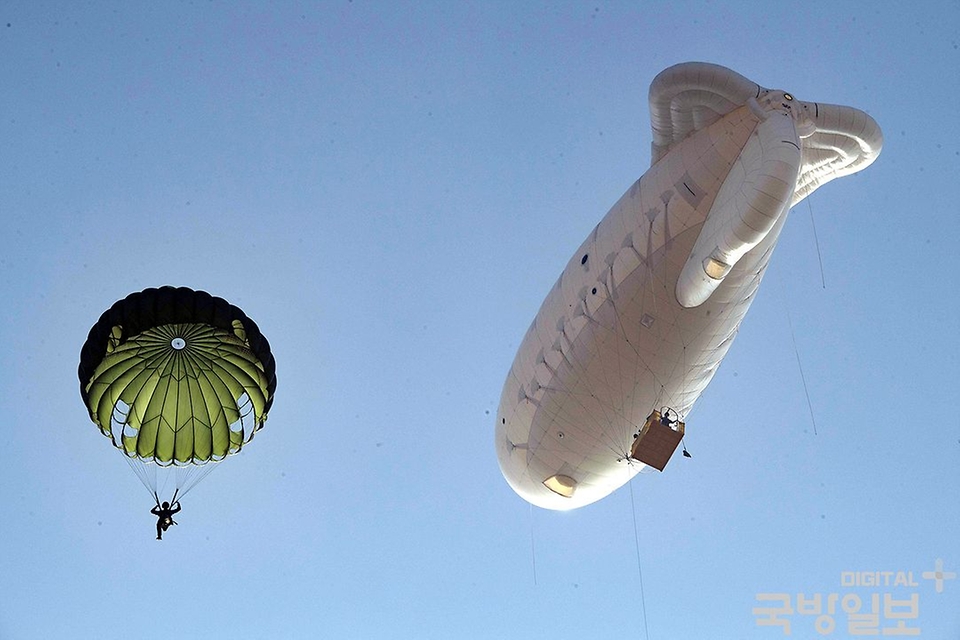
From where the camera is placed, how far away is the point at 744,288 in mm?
23141

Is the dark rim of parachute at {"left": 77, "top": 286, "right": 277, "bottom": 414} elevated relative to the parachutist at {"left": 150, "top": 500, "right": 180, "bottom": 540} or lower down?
elevated

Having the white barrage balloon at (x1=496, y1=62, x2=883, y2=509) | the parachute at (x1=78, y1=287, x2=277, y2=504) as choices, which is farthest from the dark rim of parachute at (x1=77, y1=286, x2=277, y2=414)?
the white barrage balloon at (x1=496, y1=62, x2=883, y2=509)

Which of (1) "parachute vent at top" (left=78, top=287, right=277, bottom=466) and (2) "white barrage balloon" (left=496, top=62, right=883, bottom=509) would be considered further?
(1) "parachute vent at top" (left=78, top=287, right=277, bottom=466)

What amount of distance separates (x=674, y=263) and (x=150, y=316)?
12022 millimetres

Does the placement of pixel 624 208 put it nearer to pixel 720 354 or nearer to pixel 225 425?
pixel 720 354

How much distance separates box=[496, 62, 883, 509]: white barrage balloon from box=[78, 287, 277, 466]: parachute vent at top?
687 cm

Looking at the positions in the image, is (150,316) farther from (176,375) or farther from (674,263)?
A: (674,263)

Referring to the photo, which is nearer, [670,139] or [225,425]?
[670,139]

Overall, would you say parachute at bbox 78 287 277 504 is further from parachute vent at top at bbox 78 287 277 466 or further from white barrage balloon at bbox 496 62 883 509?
white barrage balloon at bbox 496 62 883 509

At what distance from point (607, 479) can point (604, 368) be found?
14.7 feet

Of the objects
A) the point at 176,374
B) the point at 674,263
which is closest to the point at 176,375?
the point at 176,374

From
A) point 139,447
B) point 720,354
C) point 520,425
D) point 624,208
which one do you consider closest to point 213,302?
point 139,447

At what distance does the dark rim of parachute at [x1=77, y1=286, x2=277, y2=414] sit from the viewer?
24922mm

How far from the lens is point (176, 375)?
85.8 ft
